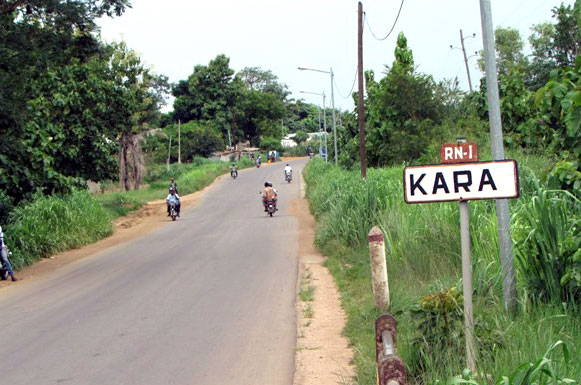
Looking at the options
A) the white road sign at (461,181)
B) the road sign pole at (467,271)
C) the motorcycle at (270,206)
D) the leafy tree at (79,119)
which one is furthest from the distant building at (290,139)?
the white road sign at (461,181)

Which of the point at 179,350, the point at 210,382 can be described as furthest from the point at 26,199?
the point at 210,382

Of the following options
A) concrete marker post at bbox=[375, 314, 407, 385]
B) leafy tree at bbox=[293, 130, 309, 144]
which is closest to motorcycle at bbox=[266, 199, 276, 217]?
concrete marker post at bbox=[375, 314, 407, 385]

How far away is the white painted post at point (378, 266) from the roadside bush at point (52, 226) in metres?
12.1

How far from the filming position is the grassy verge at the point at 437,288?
19.8 ft

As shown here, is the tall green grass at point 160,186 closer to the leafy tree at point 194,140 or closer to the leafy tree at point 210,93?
the leafy tree at point 194,140

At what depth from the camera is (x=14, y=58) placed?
16609 mm

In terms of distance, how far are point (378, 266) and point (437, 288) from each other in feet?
2.48

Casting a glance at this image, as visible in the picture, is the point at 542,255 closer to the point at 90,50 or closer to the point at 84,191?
the point at 90,50

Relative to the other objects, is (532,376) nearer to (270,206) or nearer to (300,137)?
(270,206)

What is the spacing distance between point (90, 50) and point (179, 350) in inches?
448

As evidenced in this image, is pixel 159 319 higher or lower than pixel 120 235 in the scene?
lower

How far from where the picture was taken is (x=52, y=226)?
2172 centimetres

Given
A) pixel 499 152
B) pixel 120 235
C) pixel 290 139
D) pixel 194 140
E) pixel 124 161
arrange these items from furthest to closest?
1. pixel 290 139
2. pixel 194 140
3. pixel 124 161
4. pixel 120 235
5. pixel 499 152

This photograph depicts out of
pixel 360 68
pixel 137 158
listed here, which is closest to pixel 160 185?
pixel 137 158
